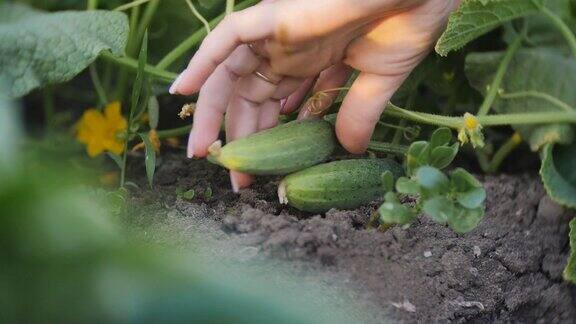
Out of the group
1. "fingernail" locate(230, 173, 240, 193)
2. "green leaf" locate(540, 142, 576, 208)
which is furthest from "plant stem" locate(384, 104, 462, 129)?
"fingernail" locate(230, 173, 240, 193)

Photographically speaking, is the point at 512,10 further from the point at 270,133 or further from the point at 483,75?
the point at 270,133

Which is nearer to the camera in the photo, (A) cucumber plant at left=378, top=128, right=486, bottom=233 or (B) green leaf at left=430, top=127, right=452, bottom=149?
(A) cucumber plant at left=378, top=128, right=486, bottom=233

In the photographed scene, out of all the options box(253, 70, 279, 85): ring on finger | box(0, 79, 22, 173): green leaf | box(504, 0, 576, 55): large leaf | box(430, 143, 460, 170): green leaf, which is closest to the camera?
box(0, 79, 22, 173): green leaf

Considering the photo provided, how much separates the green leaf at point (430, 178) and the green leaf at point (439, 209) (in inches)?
0.7

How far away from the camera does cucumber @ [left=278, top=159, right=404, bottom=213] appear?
137cm

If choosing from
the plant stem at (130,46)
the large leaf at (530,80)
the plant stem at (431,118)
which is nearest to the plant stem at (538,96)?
the large leaf at (530,80)

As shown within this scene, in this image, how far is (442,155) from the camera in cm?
130

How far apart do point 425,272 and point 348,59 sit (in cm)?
38

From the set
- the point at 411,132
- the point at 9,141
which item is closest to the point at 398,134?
the point at 411,132

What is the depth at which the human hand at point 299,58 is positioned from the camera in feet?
4.27

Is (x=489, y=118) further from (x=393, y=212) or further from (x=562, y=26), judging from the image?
(x=393, y=212)

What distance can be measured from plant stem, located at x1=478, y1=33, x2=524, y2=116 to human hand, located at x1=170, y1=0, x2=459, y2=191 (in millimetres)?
206

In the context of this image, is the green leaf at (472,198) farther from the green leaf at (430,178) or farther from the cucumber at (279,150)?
the cucumber at (279,150)

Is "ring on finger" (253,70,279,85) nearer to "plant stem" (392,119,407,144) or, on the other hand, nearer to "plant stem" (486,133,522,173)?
"plant stem" (392,119,407,144)
